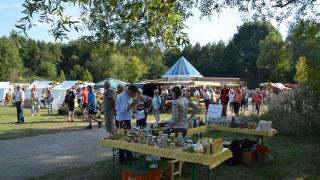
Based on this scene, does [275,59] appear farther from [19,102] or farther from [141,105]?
[141,105]

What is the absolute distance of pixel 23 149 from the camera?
1048 cm

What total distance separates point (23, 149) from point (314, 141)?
28.5 feet

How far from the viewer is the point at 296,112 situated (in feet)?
44.4

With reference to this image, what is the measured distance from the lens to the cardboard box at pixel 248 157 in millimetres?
8266

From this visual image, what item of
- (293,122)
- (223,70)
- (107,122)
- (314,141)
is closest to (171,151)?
(107,122)

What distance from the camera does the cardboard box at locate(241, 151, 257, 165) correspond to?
8266 millimetres

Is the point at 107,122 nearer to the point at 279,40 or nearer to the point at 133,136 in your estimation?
the point at 133,136

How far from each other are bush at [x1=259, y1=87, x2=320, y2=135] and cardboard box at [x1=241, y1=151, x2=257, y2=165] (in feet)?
16.8

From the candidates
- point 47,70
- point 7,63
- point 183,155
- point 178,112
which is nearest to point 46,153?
point 178,112

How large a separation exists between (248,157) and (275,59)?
198 ft

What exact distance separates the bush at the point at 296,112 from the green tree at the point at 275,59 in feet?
173

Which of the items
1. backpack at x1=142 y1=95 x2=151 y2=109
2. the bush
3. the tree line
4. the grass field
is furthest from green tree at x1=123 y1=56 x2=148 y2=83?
the grass field

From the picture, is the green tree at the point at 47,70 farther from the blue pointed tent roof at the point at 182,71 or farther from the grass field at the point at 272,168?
the grass field at the point at 272,168

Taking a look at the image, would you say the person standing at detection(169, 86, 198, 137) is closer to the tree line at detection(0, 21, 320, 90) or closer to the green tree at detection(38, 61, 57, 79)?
the tree line at detection(0, 21, 320, 90)
